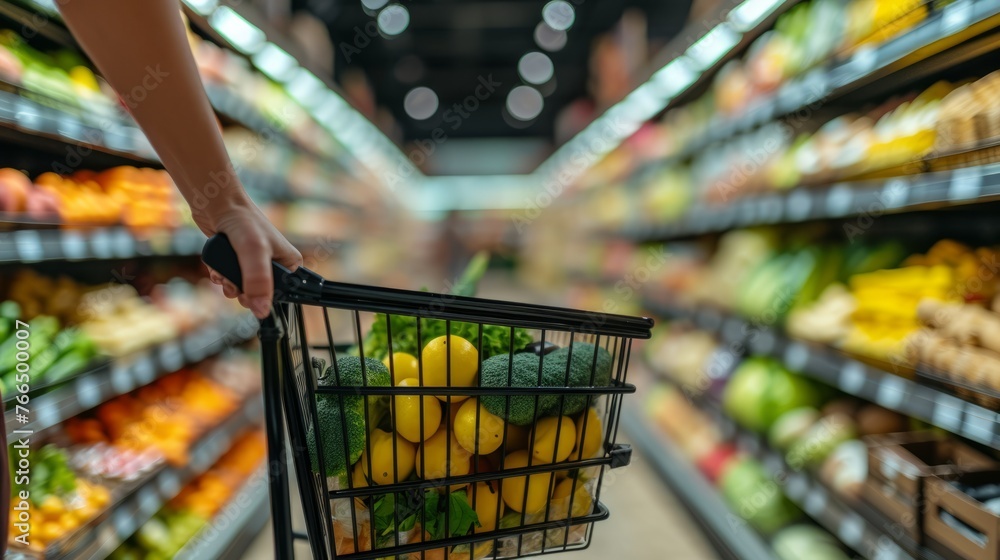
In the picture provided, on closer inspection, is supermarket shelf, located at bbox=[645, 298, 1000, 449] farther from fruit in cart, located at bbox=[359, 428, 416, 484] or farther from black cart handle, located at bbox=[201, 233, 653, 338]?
fruit in cart, located at bbox=[359, 428, 416, 484]

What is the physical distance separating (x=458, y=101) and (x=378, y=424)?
13192mm

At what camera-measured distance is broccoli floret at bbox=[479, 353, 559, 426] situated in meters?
0.86

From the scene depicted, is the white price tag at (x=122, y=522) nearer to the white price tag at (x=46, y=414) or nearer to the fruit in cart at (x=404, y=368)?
the white price tag at (x=46, y=414)

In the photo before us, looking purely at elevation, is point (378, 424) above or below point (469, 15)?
below

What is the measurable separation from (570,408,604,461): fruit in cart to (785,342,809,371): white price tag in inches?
52.3

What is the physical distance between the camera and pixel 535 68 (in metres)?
10.6

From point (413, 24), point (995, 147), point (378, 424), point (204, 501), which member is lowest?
point (204, 501)

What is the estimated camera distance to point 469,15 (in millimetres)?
7750

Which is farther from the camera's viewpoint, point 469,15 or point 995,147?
point 469,15

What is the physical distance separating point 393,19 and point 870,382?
7292 mm

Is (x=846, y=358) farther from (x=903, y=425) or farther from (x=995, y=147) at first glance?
(x=995, y=147)

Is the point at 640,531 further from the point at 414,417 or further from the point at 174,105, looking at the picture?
the point at 174,105

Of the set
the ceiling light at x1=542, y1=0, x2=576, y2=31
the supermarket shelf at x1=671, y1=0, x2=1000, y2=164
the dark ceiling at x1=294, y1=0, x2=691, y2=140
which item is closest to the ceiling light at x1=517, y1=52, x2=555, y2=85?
the dark ceiling at x1=294, y1=0, x2=691, y2=140

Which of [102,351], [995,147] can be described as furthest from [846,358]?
[102,351]
